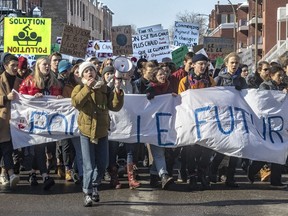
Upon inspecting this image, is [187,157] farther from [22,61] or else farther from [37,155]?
[22,61]

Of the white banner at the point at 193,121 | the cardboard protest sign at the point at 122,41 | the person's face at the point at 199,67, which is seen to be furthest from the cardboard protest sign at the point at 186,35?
the person's face at the point at 199,67

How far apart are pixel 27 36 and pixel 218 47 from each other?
7590 mm

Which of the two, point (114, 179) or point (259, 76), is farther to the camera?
point (259, 76)

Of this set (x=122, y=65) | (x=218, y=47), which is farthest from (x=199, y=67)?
(x=218, y=47)

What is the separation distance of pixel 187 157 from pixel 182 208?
65.3 inches

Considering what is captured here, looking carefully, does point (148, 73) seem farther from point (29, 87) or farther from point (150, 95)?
point (29, 87)

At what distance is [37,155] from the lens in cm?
1001

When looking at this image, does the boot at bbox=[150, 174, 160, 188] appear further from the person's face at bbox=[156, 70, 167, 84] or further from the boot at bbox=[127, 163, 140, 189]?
the person's face at bbox=[156, 70, 167, 84]

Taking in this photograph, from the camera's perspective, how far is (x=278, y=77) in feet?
34.0

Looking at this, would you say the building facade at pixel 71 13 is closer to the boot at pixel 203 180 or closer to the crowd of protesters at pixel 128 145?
the crowd of protesters at pixel 128 145

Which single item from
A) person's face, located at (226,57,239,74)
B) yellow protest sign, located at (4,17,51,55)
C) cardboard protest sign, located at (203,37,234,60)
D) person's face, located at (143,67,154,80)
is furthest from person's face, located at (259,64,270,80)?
cardboard protest sign, located at (203,37,234,60)

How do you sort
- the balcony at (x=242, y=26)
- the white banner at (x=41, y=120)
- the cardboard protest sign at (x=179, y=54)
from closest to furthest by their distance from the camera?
the white banner at (x=41, y=120), the cardboard protest sign at (x=179, y=54), the balcony at (x=242, y=26)

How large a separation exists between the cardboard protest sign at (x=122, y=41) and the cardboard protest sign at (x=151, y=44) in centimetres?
63

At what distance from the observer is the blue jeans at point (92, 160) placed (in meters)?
8.70
